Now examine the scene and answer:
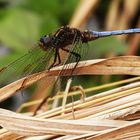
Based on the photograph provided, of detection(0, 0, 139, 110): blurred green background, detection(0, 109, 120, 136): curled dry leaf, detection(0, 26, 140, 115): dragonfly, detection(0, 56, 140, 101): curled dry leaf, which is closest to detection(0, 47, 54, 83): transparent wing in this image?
detection(0, 26, 140, 115): dragonfly

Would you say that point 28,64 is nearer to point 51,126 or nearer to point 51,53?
point 51,53

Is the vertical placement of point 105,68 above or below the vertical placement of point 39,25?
below

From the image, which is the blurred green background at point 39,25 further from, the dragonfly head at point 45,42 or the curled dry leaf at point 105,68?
the curled dry leaf at point 105,68

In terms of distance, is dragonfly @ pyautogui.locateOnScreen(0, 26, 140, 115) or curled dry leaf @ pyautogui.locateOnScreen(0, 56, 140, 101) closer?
curled dry leaf @ pyautogui.locateOnScreen(0, 56, 140, 101)

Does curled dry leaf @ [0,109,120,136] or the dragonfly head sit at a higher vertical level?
the dragonfly head

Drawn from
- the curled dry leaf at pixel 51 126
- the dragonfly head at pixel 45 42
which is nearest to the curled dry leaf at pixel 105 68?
the curled dry leaf at pixel 51 126

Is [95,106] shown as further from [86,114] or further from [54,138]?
[54,138]

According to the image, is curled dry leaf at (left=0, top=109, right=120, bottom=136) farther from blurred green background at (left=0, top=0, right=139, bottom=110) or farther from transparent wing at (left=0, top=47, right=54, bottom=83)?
blurred green background at (left=0, top=0, right=139, bottom=110)

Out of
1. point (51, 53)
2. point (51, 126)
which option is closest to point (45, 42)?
point (51, 53)
